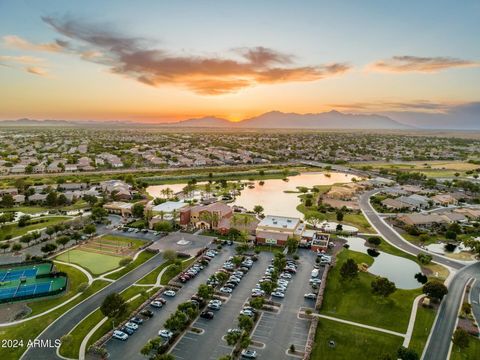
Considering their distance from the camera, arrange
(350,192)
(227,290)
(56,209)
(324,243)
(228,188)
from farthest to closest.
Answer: (228,188), (350,192), (56,209), (324,243), (227,290)

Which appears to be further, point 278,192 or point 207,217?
point 278,192

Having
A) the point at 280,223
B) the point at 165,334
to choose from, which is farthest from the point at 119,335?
the point at 280,223

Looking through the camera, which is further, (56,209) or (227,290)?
(56,209)

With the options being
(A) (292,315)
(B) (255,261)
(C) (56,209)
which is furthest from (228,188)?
(A) (292,315)

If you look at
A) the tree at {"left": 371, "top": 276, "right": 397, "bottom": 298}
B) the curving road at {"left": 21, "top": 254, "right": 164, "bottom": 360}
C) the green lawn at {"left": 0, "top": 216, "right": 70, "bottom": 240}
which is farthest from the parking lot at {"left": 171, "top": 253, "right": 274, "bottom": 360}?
the green lawn at {"left": 0, "top": 216, "right": 70, "bottom": 240}

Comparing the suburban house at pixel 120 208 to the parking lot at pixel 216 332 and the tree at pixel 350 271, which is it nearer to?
the parking lot at pixel 216 332

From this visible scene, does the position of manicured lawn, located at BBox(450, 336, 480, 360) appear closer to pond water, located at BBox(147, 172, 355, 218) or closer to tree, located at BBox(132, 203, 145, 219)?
pond water, located at BBox(147, 172, 355, 218)

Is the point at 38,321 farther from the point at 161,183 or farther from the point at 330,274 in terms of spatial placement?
the point at 161,183

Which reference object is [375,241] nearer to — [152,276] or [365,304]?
[365,304]
